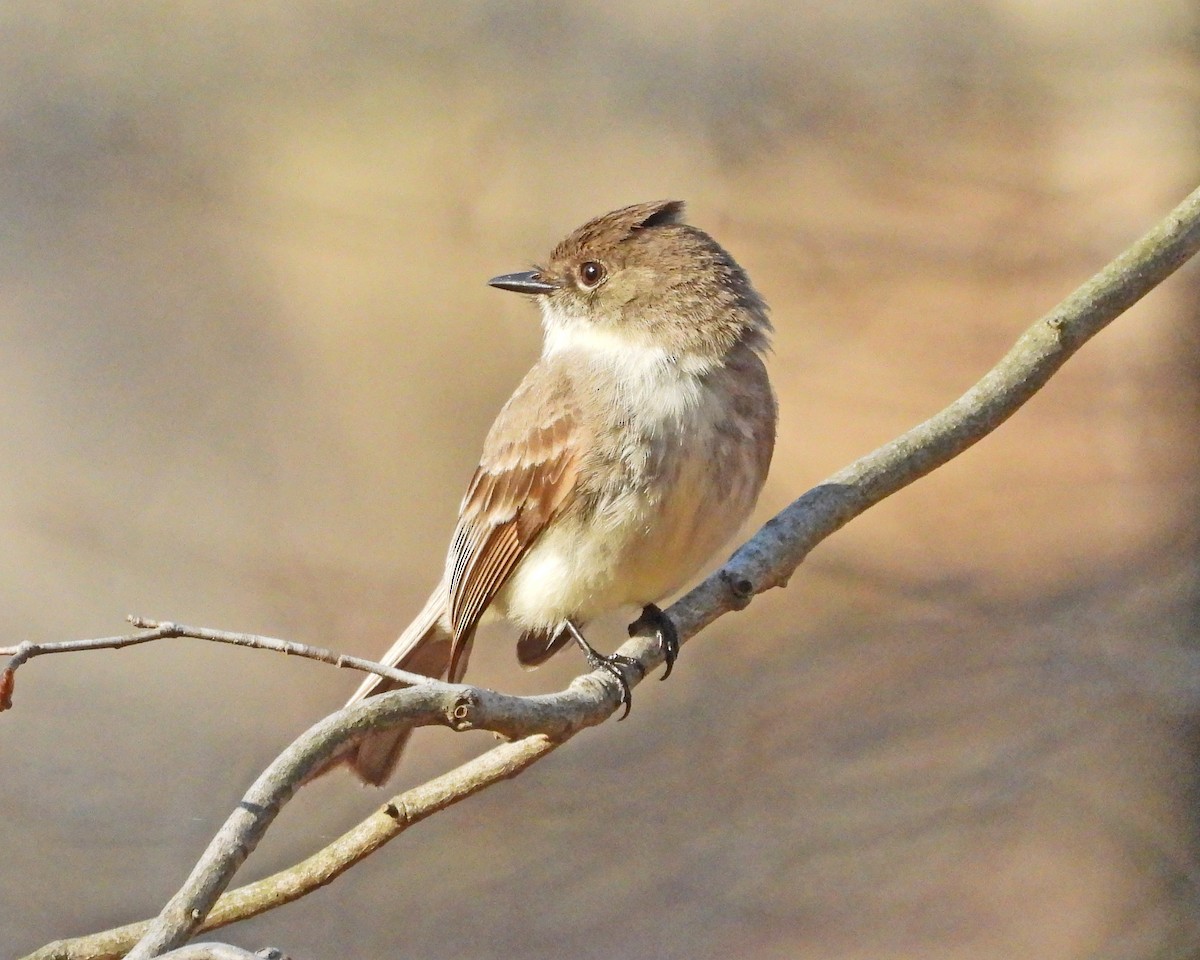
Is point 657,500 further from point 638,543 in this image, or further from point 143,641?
point 143,641

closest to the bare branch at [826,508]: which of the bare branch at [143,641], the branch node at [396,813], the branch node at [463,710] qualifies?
the branch node at [396,813]

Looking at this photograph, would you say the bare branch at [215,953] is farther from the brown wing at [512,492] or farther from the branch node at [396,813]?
the brown wing at [512,492]

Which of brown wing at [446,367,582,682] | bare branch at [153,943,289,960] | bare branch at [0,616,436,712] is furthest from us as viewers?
brown wing at [446,367,582,682]

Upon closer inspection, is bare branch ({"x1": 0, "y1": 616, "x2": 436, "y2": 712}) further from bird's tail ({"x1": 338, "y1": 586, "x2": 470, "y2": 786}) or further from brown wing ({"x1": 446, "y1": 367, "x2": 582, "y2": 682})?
bird's tail ({"x1": 338, "y1": 586, "x2": 470, "y2": 786})

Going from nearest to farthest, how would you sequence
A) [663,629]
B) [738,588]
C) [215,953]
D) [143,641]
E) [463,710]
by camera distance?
[215,953], [143,641], [463,710], [738,588], [663,629]

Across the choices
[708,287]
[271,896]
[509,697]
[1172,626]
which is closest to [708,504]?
[708,287]

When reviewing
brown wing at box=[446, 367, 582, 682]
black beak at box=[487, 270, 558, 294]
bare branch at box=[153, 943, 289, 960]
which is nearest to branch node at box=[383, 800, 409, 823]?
brown wing at box=[446, 367, 582, 682]

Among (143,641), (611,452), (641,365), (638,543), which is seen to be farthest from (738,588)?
(143,641)
